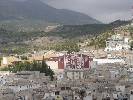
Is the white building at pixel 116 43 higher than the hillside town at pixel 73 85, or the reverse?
the white building at pixel 116 43

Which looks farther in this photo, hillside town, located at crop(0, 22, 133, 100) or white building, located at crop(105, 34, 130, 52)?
white building, located at crop(105, 34, 130, 52)

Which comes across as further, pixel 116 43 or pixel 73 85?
pixel 116 43

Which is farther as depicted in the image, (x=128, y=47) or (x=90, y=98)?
(x=128, y=47)

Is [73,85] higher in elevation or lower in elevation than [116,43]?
lower

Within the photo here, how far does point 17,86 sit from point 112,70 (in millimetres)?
15530

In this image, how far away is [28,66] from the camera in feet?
209

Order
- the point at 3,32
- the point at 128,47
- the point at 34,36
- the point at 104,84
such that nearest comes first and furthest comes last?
1. the point at 104,84
2. the point at 128,47
3. the point at 34,36
4. the point at 3,32

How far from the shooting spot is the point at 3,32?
174375 millimetres

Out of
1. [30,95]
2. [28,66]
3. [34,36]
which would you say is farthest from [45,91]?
[34,36]

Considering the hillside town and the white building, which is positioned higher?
the white building

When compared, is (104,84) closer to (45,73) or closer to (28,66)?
(45,73)

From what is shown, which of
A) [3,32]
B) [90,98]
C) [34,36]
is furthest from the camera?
[3,32]

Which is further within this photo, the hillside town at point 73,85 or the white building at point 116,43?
the white building at point 116,43

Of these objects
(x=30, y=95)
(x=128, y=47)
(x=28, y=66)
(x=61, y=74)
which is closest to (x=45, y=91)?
(x=30, y=95)
